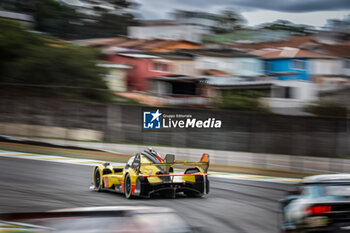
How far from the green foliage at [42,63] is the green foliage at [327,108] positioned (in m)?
12.7

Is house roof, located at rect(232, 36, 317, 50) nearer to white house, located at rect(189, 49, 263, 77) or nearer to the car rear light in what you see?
white house, located at rect(189, 49, 263, 77)

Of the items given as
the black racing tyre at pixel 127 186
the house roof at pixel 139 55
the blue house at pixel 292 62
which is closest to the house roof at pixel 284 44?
the blue house at pixel 292 62

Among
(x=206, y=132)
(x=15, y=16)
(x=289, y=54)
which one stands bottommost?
(x=206, y=132)

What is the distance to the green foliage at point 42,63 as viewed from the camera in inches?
1351

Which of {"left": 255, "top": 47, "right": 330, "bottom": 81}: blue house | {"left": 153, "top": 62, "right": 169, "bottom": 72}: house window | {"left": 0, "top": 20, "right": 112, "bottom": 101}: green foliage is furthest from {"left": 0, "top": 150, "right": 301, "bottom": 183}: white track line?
{"left": 255, "top": 47, "right": 330, "bottom": 81}: blue house

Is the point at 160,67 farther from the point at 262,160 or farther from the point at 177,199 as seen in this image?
the point at 177,199

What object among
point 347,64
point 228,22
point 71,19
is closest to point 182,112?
point 347,64

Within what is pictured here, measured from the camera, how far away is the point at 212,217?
1037 cm

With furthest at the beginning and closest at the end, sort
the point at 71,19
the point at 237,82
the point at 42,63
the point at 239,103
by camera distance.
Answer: the point at 71,19 → the point at 237,82 → the point at 42,63 → the point at 239,103

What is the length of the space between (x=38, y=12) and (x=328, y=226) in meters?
59.3

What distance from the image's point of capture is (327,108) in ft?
93.2

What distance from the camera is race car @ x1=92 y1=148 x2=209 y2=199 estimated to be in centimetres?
1183

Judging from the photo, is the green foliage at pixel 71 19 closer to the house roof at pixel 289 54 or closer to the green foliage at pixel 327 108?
the house roof at pixel 289 54

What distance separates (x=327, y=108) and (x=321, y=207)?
22640 mm
